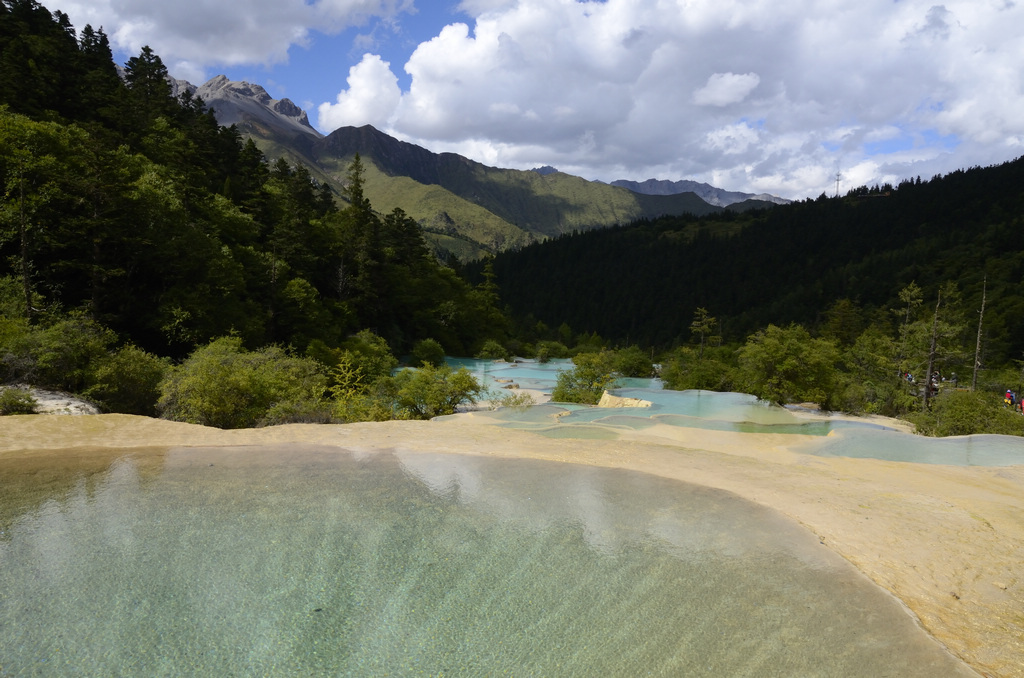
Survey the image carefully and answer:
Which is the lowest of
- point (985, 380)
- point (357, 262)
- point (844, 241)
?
point (985, 380)

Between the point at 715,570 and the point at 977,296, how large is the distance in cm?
8567

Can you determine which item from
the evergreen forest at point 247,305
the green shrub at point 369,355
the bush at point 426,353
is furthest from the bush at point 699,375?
the bush at point 426,353

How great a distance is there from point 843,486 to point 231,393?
57.7 ft

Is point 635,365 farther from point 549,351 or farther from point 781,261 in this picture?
point 781,261

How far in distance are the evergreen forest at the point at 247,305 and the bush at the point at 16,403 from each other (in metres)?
0.05

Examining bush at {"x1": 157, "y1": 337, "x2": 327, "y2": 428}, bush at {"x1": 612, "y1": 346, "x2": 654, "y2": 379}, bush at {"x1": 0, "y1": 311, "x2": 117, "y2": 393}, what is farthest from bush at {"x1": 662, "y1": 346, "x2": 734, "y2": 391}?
bush at {"x1": 0, "y1": 311, "x2": 117, "y2": 393}

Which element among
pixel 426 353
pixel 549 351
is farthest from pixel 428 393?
pixel 549 351

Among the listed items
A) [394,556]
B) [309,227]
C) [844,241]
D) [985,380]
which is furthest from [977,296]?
[394,556]

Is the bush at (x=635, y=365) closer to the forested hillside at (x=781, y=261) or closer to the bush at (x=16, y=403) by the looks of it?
the bush at (x=16, y=403)

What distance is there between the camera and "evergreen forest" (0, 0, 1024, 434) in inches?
704

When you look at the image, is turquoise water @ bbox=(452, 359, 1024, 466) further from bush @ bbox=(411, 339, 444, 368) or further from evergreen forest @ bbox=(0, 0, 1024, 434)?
bush @ bbox=(411, 339, 444, 368)

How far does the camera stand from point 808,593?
6.78m

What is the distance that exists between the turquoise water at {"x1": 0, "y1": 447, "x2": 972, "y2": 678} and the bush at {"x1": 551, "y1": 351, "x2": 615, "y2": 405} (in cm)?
1949

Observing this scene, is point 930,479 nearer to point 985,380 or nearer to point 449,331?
point 985,380
